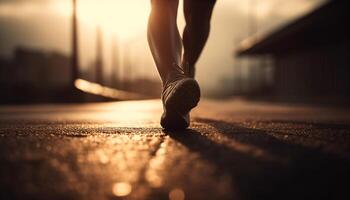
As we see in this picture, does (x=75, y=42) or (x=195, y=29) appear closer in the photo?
(x=195, y=29)

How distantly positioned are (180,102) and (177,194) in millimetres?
1175

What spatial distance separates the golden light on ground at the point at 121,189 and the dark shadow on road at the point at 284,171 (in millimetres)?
167

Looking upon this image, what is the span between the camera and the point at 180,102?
1889mm

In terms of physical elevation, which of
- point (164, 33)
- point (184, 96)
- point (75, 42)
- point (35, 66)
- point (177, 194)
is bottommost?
point (177, 194)

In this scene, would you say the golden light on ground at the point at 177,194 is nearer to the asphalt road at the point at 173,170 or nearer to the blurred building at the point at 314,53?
the asphalt road at the point at 173,170

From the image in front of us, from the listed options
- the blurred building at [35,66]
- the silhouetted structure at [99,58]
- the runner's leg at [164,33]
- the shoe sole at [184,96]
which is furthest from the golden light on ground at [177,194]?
the blurred building at [35,66]

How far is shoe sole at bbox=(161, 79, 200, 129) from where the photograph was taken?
1.87 m

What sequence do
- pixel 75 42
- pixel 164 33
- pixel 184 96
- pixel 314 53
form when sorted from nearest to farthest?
pixel 184 96, pixel 164 33, pixel 75 42, pixel 314 53

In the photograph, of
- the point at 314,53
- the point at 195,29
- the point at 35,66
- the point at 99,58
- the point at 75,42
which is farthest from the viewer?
the point at 35,66

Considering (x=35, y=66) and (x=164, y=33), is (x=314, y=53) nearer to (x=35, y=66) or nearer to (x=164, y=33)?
(x=164, y=33)

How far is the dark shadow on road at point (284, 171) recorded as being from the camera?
742 mm

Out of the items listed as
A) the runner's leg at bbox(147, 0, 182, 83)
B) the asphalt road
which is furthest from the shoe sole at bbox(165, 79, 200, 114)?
the asphalt road

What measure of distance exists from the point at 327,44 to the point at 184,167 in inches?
791

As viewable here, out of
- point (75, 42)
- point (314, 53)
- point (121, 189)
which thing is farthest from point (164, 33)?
point (314, 53)
